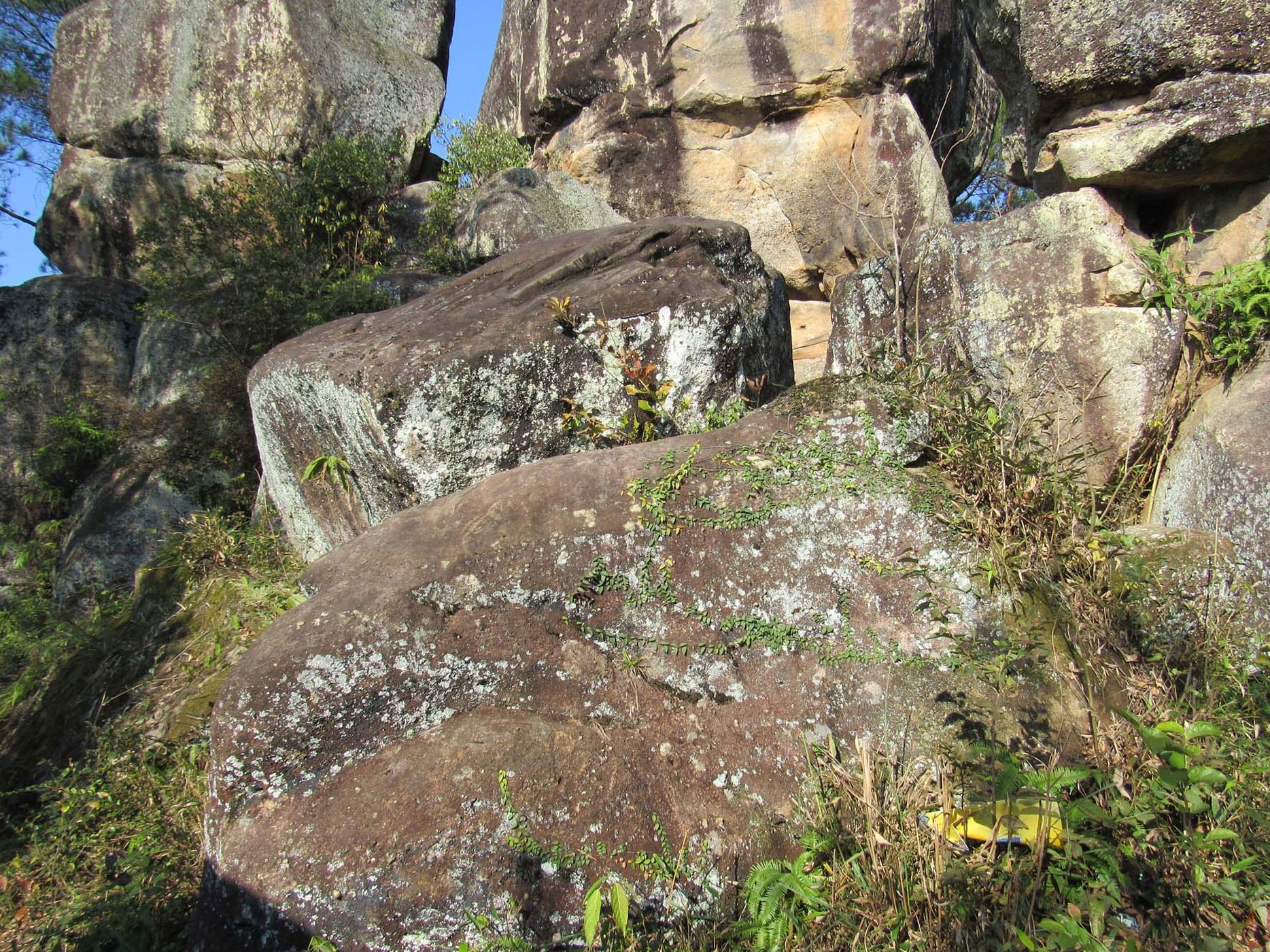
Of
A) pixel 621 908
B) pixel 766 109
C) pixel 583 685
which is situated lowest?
pixel 621 908

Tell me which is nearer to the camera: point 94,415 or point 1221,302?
point 1221,302

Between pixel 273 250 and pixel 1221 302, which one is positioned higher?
pixel 273 250

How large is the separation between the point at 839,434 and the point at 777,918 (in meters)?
2.06

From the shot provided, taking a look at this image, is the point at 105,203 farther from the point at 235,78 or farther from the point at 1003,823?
the point at 1003,823

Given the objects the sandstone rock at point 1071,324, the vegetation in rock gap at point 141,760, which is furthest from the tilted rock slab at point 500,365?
the sandstone rock at point 1071,324

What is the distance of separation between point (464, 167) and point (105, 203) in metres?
4.63

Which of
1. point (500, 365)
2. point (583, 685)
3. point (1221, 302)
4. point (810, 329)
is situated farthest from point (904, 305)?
point (810, 329)

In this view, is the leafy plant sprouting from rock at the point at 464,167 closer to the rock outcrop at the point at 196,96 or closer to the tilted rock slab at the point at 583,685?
the rock outcrop at the point at 196,96

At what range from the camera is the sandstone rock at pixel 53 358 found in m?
9.34

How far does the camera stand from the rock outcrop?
34.5 ft

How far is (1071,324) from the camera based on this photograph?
4766 mm

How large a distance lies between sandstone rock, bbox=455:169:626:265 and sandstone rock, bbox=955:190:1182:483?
429 centimetres

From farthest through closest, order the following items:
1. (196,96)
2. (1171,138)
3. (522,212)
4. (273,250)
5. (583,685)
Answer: (196,96), (522,212), (273,250), (1171,138), (583,685)

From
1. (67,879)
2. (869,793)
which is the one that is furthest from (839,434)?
(67,879)
